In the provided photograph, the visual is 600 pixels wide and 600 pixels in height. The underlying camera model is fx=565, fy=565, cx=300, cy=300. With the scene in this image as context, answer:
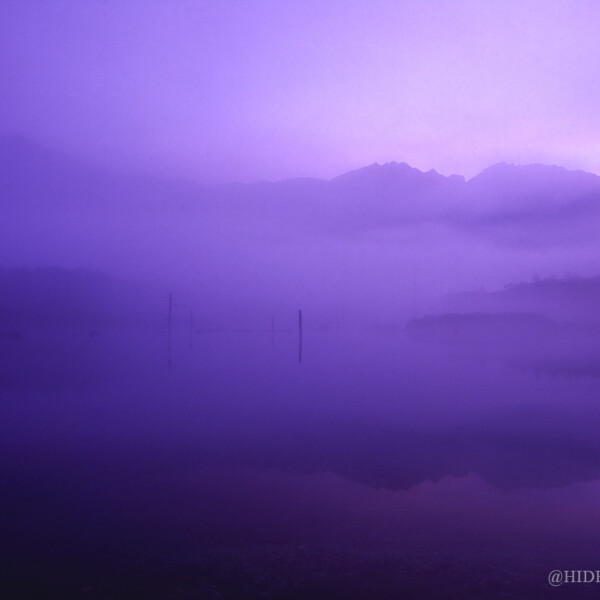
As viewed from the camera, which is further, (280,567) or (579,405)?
(579,405)

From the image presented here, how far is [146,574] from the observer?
10.6 metres

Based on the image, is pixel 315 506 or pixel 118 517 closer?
pixel 118 517

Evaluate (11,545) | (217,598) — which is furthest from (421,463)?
(11,545)

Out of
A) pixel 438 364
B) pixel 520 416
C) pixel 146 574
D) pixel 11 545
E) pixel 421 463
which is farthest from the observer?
pixel 438 364

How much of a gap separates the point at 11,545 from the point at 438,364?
181 feet

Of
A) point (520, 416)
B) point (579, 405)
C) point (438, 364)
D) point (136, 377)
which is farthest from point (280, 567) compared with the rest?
point (438, 364)

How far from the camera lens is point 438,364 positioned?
205 ft

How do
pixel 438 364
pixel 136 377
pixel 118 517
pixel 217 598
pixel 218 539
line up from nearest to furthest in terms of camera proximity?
pixel 217 598 → pixel 218 539 → pixel 118 517 → pixel 136 377 → pixel 438 364

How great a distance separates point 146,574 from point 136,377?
35.2 metres

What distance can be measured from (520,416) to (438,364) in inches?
1315

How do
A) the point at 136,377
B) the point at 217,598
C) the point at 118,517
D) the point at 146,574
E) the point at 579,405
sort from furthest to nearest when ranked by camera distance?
the point at 136,377, the point at 579,405, the point at 118,517, the point at 146,574, the point at 217,598

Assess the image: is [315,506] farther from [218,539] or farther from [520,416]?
[520,416]

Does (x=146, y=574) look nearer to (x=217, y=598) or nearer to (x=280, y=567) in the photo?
(x=217, y=598)

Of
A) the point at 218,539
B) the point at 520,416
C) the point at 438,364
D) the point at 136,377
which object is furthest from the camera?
the point at 438,364
